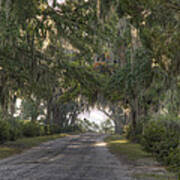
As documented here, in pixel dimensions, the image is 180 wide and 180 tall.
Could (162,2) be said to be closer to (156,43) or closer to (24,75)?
(156,43)

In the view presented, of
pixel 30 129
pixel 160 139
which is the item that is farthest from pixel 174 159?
pixel 30 129

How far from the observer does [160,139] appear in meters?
14.7

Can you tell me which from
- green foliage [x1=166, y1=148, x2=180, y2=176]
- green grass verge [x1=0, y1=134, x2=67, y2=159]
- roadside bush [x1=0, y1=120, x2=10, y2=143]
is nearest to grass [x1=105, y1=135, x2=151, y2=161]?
green foliage [x1=166, y1=148, x2=180, y2=176]

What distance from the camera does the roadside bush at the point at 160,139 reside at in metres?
14.0

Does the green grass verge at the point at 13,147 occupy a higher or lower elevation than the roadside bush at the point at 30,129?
lower

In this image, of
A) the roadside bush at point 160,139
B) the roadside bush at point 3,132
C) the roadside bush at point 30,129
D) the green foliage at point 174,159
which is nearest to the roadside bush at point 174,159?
the green foliage at point 174,159

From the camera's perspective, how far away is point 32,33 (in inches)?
510

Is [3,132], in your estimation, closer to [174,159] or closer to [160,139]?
[160,139]

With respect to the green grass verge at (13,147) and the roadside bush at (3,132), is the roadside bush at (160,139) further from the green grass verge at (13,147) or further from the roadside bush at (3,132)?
the roadside bush at (3,132)

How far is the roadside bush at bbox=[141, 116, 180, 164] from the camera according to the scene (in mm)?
13992

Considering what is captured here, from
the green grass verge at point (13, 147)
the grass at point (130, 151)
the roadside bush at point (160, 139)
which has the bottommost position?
the grass at point (130, 151)

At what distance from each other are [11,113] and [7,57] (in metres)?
5.47

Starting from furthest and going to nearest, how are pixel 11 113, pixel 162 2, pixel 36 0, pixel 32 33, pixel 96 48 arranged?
pixel 11 113 → pixel 96 48 → pixel 32 33 → pixel 36 0 → pixel 162 2

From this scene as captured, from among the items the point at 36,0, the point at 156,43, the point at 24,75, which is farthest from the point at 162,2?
the point at 24,75
